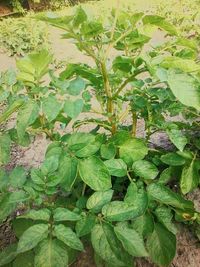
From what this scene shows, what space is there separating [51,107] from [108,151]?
0.33m

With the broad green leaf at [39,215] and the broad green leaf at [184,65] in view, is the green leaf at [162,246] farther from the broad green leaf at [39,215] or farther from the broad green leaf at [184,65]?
the broad green leaf at [184,65]

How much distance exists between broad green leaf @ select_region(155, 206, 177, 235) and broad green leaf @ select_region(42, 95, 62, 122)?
557 mm

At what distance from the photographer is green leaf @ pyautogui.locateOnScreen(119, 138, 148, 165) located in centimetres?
125

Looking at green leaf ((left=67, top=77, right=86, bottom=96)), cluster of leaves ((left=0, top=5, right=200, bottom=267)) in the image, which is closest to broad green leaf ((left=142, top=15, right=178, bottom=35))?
cluster of leaves ((left=0, top=5, right=200, bottom=267))

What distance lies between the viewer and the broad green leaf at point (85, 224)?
101cm

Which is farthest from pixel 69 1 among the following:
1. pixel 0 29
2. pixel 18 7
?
pixel 0 29

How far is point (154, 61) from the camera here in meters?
0.97

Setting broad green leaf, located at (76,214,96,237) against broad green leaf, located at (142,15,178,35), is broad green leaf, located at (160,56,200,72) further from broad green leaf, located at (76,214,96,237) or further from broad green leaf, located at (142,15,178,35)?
broad green leaf, located at (76,214,96,237)

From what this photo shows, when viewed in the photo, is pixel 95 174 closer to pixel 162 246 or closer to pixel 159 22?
pixel 162 246

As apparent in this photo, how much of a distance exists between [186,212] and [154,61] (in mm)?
606

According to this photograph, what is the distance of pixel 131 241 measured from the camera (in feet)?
3.27

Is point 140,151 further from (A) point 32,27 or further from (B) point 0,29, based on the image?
(B) point 0,29

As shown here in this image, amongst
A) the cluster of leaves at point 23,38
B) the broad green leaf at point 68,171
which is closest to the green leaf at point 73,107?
the broad green leaf at point 68,171

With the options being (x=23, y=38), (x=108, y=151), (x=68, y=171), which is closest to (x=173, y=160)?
(x=108, y=151)
